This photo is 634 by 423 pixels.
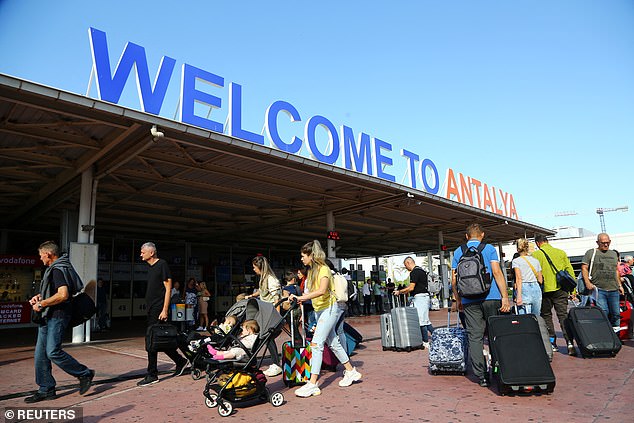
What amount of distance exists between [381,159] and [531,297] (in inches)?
412

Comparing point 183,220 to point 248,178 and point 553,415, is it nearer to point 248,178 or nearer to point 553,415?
point 248,178

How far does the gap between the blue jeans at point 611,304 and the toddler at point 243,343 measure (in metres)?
5.69

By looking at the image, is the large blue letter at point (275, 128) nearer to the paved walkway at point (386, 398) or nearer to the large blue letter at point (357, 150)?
the large blue letter at point (357, 150)

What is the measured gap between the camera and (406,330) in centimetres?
777

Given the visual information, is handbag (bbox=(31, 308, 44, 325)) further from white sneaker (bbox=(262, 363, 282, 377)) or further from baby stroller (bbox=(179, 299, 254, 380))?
white sneaker (bbox=(262, 363, 282, 377))

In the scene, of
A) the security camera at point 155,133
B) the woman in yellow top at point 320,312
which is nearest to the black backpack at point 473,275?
the woman in yellow top at point 320,312

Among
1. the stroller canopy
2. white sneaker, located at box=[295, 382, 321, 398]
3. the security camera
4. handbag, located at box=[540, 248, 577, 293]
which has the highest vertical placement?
the security camera

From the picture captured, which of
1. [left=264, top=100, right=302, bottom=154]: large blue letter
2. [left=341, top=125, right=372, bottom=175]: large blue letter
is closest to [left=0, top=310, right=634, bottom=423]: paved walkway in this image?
[left=264, top=100, right=302, bottom=154]: large blue letter

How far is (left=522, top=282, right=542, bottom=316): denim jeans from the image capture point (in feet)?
20.9

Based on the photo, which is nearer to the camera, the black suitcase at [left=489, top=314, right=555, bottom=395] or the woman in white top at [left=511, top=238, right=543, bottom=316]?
the black suitcase at [left=489, top=314, right=555, bottom=395]

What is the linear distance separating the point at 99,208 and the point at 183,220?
13.2ft

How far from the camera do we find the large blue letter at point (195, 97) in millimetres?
9961

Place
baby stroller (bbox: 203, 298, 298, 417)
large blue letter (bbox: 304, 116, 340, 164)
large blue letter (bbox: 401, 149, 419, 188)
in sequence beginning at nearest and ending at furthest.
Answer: baby stroller (bbox: 203, 298, 298, 417), large blue letter (bbox: 304, 116, 340, 164), large blue letter (bbox: 401, 149, 419, 188)

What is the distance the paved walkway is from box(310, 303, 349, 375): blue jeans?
0.34m
